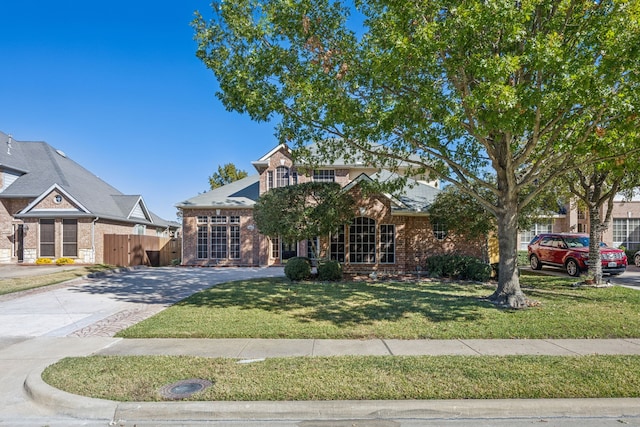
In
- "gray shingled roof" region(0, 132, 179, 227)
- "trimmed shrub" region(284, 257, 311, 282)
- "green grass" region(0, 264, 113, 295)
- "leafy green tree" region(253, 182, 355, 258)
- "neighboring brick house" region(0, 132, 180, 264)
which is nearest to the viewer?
"green grass" region(0, 264, 113, 295)

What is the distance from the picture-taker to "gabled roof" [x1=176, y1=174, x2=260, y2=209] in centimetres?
2284

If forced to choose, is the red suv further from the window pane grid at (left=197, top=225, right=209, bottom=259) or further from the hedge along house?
the window pane grid at (left=197, top=225, right=209, bottom=259)

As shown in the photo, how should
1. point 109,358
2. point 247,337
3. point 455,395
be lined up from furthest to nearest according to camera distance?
point 247,337 → point 109,358 → point 455,395

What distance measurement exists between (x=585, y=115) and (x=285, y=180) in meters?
16.9

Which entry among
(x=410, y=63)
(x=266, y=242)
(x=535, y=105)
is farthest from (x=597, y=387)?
(x=266, y=242)

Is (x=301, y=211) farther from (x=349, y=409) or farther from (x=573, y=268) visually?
(x=573, y=268)

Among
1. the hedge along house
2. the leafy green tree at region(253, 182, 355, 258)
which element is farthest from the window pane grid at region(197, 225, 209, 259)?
the leafy green tree at region(253, 182, 355, 258)

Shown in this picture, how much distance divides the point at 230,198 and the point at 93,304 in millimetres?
12849

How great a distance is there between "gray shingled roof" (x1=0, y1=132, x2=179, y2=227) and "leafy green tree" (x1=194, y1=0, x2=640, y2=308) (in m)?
17.0

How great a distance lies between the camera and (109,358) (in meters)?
6.15

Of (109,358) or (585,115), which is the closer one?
(109,358)

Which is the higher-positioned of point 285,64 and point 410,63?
point 285,64

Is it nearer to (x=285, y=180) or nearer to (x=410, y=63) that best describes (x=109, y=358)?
(x=410, y=63)

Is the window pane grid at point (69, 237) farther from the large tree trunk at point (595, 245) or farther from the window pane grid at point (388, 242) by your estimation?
the large tree trunk at point (595, 245)
